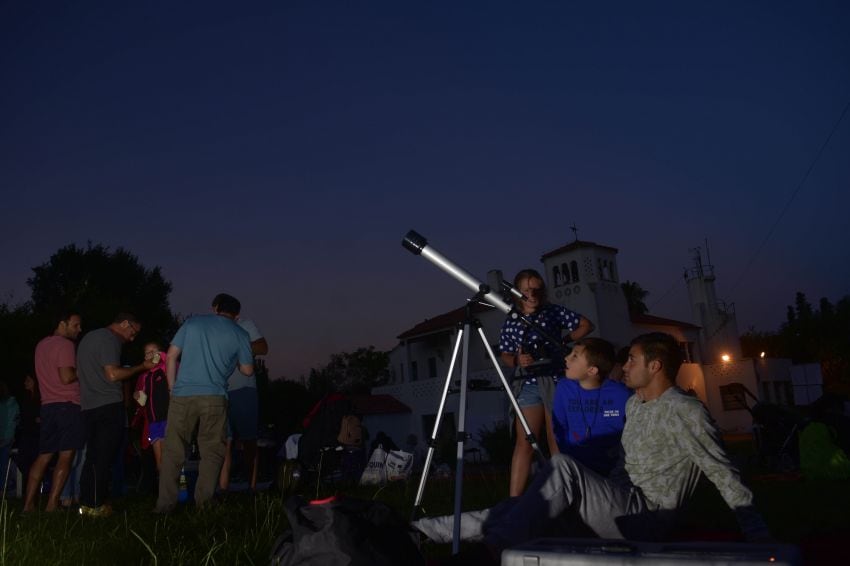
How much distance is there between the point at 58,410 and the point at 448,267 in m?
4.53

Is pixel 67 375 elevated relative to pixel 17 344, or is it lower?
lower

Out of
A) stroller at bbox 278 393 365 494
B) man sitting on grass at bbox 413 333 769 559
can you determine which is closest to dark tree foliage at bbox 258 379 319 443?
stroller at bbox 278 393 365 494

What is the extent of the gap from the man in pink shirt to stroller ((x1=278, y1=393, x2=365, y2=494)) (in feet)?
8.06

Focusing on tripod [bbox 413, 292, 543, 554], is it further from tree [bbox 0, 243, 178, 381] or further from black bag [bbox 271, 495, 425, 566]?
tree [bbox 0, 243, 178, 381]

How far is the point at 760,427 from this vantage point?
10688 mm

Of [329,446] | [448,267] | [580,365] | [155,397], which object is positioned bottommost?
[329,446]

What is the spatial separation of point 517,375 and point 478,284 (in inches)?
38.5

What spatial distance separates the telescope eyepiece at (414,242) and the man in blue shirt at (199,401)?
2.28 meters

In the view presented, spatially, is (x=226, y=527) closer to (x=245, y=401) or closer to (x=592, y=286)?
(x=245, y=401)

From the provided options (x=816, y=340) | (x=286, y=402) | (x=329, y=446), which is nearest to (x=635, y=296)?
(x=816, y=340)

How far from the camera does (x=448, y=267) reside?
4.53 m

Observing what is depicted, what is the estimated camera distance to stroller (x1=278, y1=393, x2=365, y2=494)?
8.40 m

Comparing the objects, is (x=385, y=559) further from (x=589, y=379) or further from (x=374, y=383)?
(x=374, y=383)

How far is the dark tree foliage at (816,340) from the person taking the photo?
41.5 metres
